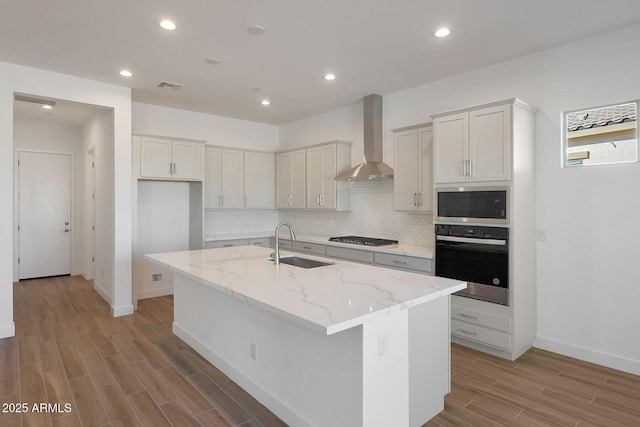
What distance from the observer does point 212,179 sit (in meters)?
5.61

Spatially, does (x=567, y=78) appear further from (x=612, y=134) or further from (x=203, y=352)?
(x=203, y=352)

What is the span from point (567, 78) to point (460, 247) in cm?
182

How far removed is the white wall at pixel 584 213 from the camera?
2.98m

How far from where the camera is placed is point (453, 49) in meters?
3.36

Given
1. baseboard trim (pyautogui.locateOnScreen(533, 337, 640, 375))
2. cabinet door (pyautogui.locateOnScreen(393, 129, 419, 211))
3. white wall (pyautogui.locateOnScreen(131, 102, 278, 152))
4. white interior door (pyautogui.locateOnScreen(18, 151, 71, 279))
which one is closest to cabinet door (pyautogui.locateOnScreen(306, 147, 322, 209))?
white wall (pyautogui.locateOnScreen(131, 102, 278, 152))

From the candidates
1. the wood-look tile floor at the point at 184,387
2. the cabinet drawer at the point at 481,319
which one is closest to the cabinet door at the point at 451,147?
the cabinet drawer at the point at 481,319

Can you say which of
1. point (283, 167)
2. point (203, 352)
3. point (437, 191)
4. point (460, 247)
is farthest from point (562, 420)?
point (283, 167)

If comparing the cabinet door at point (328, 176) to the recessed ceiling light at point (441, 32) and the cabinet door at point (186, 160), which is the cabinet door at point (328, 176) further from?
the recessed ceiling light at point (441, 32)

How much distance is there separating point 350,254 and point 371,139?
1569mm

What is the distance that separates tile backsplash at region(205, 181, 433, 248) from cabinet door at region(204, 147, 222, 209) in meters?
0.33

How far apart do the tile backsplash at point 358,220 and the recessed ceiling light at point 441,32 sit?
2.05 metres

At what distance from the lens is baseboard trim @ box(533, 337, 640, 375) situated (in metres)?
2.96

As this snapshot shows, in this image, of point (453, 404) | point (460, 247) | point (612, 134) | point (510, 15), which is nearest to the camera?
point (453, 404)

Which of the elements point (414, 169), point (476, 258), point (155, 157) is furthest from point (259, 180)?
point (476, 258)
